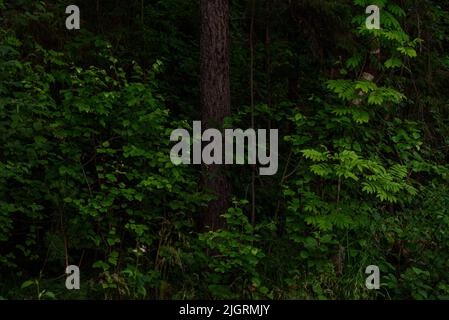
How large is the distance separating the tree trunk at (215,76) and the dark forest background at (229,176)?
0.03 metres

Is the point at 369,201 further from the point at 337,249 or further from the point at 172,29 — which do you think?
the point at 172,29

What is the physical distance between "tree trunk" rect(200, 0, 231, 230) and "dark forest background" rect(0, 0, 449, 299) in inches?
1.2

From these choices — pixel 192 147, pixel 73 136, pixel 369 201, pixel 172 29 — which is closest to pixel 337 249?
pixel 369 201

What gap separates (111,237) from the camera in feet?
25.7

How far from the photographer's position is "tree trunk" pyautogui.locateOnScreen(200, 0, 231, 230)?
8250 mm

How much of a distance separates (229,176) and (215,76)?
1.40m

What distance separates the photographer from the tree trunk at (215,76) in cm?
825
